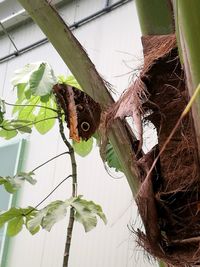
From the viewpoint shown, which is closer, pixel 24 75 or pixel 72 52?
pixel 72 52

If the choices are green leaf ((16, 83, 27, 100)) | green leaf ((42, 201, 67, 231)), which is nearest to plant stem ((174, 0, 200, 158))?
green leaf ((42, 201, 67, 231))

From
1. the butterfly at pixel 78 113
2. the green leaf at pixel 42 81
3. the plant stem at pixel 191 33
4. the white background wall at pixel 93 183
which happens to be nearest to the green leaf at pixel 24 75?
the green leaf at pixel 42 81

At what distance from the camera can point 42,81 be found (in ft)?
3.32

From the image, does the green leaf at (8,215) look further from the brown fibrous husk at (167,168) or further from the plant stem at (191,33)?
the plant stem at (191,33)

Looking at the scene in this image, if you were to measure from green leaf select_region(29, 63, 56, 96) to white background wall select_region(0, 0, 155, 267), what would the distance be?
309 mm

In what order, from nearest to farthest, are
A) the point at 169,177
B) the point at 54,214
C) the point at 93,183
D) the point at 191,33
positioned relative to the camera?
1. the point at 191,33
2. the point at 169,177
3. the point at 54,214
4. the point at 93,183

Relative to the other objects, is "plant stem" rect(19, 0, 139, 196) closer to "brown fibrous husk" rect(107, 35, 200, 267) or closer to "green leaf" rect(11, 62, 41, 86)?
"brown fibrous husk" rect(107, 35, 200, 267)

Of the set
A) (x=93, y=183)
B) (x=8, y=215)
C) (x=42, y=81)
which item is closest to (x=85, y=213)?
(x=8, y=215)

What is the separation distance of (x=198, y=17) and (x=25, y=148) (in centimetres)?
156

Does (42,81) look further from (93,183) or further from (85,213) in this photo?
(93,183)

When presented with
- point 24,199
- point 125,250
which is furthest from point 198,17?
point 24,199

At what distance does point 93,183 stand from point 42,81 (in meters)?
0.60

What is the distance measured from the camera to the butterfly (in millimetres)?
603

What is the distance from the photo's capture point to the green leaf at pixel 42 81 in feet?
3.24
